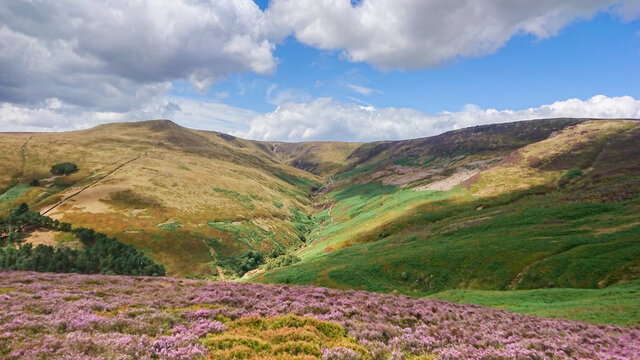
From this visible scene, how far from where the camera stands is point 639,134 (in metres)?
144

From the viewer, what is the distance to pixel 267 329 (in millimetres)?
15562

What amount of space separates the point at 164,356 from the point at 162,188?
127m

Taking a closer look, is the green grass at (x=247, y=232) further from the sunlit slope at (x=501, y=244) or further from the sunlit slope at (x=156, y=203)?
the sunlit slope at (x=501, y=244)

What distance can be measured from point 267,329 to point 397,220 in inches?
3066

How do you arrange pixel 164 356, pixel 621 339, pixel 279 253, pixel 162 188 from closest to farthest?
1. pixel 164 356
2. pixel 621 339
3. pixel 279 253
4. pixel 162 188

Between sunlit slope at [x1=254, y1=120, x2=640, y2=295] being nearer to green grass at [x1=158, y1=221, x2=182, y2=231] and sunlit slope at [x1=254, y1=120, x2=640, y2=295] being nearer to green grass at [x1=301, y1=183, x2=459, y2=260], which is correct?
green grass at [x1=301, y1=183, x2=459, y2=260]

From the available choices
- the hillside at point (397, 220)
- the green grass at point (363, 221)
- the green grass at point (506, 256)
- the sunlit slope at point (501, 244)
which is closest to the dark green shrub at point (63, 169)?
the hillside at point (397, 220)

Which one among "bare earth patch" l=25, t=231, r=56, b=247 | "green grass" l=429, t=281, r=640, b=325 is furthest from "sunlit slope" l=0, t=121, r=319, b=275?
"green grass" l=429, t=281, r=640, b=325

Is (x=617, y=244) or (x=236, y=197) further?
(x=236, y=197)

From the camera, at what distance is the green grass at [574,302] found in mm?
23448

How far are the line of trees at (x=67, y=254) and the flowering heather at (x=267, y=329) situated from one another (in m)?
46.4

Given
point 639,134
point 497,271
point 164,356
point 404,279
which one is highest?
point 639,134

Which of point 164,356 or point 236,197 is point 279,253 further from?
point 164,356

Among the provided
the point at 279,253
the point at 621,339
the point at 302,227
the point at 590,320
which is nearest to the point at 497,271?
the point at 590,320
